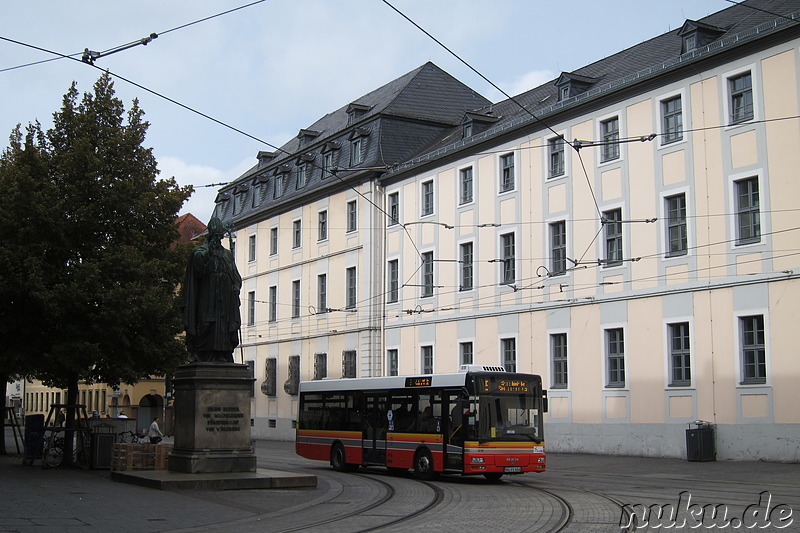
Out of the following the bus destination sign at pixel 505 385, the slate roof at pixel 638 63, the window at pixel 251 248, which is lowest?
the bus destination sign at pixel 505 385

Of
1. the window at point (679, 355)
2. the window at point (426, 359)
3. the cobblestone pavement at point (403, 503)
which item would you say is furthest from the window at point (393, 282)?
the cobblestone pavement at point (403, 503)

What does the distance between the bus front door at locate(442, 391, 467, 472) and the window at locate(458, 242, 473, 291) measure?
1822 cm

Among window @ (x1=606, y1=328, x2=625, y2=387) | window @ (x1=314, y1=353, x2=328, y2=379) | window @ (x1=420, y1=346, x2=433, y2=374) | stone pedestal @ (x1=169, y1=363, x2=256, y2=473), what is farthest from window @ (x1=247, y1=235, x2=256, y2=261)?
stone pedestal @ (x1=169, y1=363, x2=256, y2=473)

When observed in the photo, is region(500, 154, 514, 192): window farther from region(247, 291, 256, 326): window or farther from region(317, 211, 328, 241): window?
region(247, 291, 256, 326): window

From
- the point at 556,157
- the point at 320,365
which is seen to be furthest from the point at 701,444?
the point at 320,365

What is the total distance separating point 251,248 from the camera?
6131cm

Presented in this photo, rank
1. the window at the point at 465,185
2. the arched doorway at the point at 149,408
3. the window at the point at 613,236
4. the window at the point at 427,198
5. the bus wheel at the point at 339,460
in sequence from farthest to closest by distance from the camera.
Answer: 1. the arched doorway at the point at 149,408
2. the window at the point at 427,198
3. the window at the point at 465,185
4. the window at the point at 613,236
5. the bus wheel at the point at 339,460

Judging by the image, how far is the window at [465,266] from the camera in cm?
4159

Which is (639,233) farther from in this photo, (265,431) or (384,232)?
(265,431)

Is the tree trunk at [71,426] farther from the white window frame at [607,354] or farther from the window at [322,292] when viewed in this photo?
the window at [322,292]

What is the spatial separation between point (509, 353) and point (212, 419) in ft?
68.6

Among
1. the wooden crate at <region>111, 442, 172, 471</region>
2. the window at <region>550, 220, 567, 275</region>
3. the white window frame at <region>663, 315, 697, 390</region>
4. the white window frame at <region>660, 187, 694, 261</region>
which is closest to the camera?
the wooden crate at <region>111, 442, 172, 471</region>

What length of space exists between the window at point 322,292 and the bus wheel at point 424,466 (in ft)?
92.1

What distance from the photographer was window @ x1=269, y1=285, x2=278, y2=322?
57375 mm
